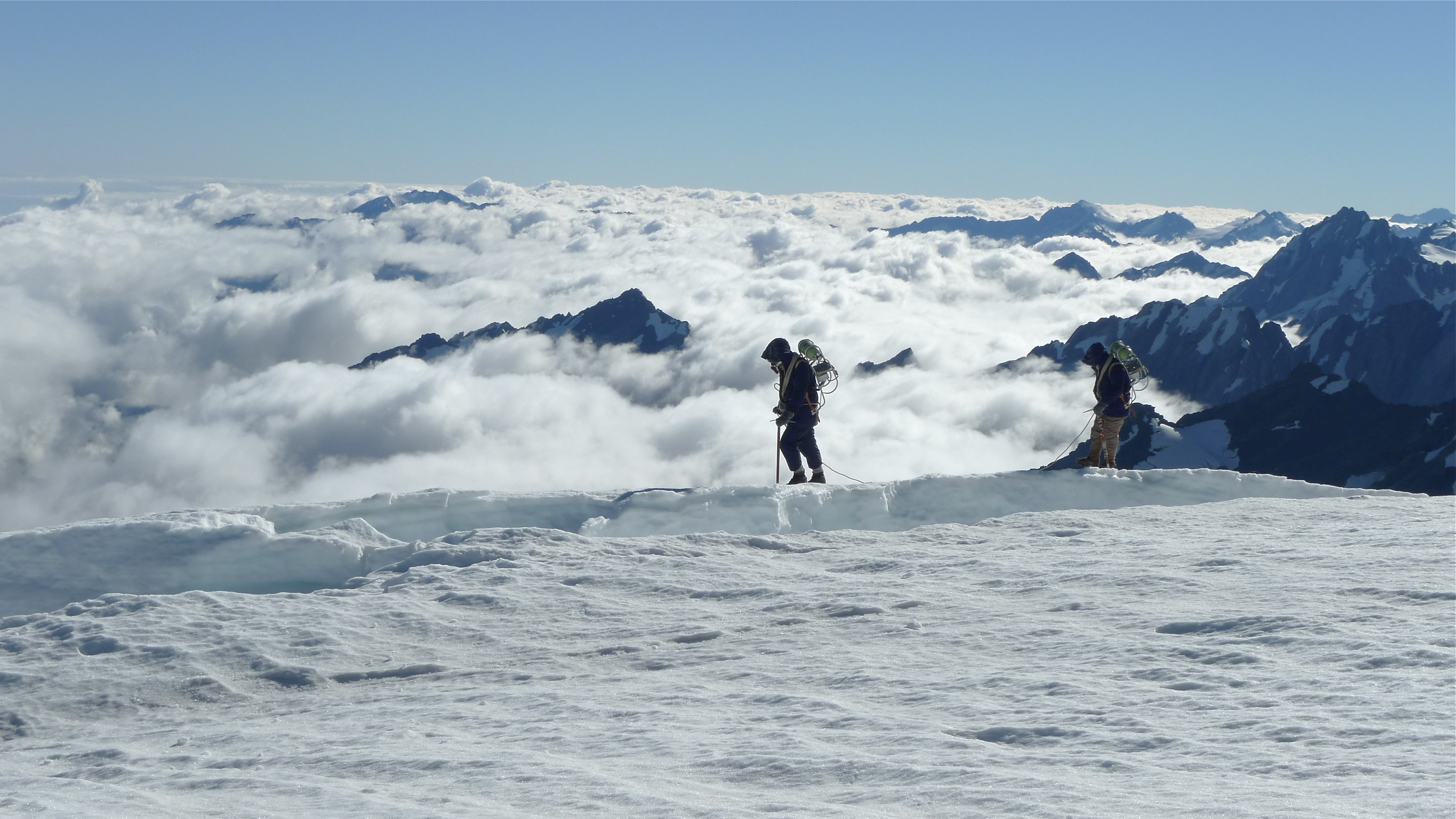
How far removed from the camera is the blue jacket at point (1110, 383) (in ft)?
53.8

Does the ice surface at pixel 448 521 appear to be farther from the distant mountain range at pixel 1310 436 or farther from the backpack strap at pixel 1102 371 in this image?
the distant mountain range at pixel 1310 436

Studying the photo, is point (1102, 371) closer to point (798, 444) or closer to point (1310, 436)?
point (798, 444)

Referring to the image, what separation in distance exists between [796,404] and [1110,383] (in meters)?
5.78

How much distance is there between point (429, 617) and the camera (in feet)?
26.2

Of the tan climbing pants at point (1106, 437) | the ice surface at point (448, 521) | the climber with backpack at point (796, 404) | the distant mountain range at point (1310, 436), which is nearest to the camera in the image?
the ice surface at point (448, 521)

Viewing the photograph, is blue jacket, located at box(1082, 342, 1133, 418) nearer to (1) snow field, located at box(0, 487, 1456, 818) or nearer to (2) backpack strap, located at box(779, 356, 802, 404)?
(2) backpack strap, located at box(779, 356, 802, 404)

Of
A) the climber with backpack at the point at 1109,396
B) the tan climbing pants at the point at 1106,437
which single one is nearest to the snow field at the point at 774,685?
the climber with backpack at the point at 1109,396

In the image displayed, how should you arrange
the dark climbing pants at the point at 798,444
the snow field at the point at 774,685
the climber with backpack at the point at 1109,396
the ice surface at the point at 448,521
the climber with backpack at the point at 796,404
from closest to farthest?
the snow field at the point at 774,685 → the ice surface at the point at 448,521 → the climber with backpack at the point at 796,404 → the dark climbing pants at the point at 798,444 → the climber with backpack at the point at 1109,396

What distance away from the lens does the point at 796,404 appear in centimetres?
1556

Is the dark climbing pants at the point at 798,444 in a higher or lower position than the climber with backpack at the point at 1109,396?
lower

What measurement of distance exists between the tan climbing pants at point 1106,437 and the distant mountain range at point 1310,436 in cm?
9734

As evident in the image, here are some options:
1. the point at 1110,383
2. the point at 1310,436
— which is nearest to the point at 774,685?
the point at 1110,383

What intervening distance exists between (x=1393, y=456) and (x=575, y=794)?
126 m

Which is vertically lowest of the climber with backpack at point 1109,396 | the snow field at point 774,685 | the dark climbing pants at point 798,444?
the snow field at point 774,685
